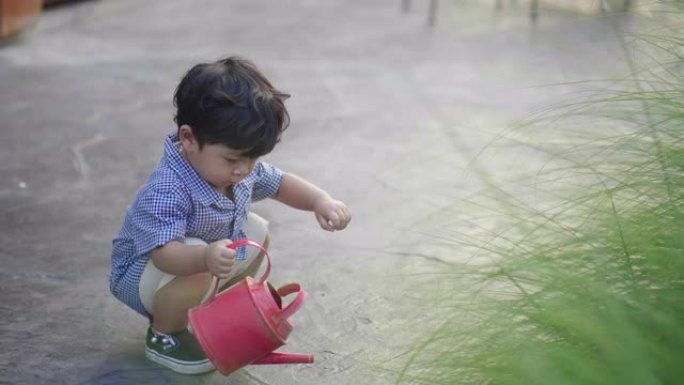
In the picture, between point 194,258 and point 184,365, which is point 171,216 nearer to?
point 194,258

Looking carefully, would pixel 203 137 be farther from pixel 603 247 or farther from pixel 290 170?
pixel 290 170

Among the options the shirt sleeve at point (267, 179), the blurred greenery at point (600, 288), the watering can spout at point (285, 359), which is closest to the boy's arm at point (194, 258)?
the watering can spout at point (285, 359)

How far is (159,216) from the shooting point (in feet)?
7.75

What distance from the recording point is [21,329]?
106 inches

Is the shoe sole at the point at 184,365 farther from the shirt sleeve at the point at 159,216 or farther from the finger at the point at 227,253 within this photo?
the finger at the point at 227,253

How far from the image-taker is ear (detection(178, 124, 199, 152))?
2.36 meters

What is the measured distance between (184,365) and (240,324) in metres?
0.29

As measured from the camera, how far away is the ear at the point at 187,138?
236 centimetres

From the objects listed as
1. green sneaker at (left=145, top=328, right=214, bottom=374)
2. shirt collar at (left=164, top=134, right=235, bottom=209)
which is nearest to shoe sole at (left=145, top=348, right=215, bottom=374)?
green sneaker at (left=145, top=328, right=214, bottom=374)

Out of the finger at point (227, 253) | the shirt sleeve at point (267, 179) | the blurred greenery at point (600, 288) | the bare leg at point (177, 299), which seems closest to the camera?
the blurred greenery at point (600, 288)

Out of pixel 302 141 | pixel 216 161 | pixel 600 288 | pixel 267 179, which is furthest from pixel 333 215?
pixel 302 141

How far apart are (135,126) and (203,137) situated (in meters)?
2.22

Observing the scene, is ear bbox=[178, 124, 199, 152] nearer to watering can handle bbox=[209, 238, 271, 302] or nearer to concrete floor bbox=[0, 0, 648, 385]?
watering can handle bbox=[209, 238, 271, 302]

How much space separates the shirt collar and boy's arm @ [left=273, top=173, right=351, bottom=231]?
0.23 m
